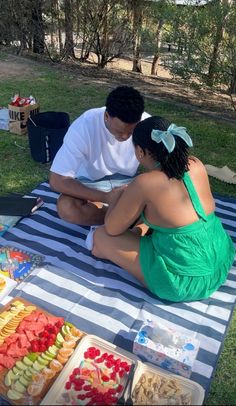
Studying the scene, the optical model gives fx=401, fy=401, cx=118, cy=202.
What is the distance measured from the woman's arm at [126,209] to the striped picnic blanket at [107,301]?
1.32ft

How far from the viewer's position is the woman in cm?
214

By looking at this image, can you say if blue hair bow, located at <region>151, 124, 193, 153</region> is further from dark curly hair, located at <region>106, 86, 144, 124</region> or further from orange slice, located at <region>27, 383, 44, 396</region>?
orange slice, located at <region>27, 383, 44, 396</region>

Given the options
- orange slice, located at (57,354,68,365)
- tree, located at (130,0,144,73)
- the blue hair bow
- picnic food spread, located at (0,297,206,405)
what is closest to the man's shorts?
the blue hair bow

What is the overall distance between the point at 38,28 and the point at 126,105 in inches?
281

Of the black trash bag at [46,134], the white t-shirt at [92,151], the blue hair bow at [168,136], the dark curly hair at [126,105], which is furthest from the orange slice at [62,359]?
the black trash bag at [46,134]

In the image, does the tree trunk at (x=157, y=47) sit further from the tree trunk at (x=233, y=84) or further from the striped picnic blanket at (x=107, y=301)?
the striped picnic blanket at (x=107, y=301)

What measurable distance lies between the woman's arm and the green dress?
0.12 meters

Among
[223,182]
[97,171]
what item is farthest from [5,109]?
[223,182]

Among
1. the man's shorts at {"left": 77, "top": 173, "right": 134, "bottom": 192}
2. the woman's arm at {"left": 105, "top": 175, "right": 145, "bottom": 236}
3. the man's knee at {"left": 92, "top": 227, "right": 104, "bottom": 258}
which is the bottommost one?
the man's knee at {"left": 92, "top": 227, "right": 104, "bottom": 258}

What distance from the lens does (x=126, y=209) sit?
2.28 metres

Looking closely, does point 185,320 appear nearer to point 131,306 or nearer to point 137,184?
point 131,306

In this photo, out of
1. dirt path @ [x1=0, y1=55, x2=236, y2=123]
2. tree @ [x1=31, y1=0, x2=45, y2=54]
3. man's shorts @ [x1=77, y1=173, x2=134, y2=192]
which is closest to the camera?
man's shorts @ [x1=77, y1=173, x2=134, y2=192]

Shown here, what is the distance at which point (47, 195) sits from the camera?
142 inches

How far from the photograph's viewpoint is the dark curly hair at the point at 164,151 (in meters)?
2.13
